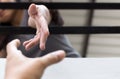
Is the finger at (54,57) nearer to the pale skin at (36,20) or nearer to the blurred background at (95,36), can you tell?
the pale skin at (36,20)

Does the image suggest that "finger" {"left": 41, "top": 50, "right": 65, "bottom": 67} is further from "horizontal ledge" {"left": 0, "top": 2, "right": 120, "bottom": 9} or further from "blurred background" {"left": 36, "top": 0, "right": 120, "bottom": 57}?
"blurred background" {"left": 36, "top": 0, "right": 120, "bottom": 57}

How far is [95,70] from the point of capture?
637 millimetres

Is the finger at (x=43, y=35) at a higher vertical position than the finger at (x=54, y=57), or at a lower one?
lower

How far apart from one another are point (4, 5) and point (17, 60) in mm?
283

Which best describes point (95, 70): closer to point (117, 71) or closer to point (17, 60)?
point (117, 71)

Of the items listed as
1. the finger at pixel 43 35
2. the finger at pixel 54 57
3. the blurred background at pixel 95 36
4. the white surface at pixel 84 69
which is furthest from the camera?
the blurred background at pixel 95 36

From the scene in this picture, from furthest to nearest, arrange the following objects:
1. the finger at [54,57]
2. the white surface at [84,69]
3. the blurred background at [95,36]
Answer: the blurred background at [95,36] < the white surface at [84,69] < the finger at [54,57]

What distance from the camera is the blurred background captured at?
3.73 meters

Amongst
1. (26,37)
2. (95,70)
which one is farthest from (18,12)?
(95,70)

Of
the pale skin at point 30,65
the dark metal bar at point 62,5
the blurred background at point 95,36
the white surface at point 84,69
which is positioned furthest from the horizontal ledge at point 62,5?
the blurred background at point 95,36

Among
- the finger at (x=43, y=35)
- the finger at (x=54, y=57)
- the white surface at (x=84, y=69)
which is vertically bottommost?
the white surface at (x=84, y=69)

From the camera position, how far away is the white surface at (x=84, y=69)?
615mm

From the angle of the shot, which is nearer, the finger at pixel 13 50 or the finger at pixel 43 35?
the finger at pixel 13 50

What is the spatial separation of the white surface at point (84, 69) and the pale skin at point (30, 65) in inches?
8.9
